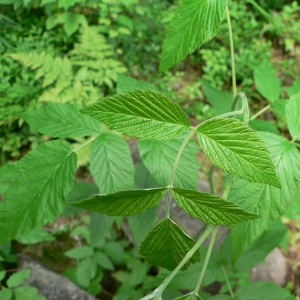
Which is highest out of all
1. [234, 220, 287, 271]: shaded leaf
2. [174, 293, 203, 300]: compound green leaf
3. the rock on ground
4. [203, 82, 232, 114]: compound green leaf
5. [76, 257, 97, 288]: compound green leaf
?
[203, 82, 232, 114]: compound green leaf

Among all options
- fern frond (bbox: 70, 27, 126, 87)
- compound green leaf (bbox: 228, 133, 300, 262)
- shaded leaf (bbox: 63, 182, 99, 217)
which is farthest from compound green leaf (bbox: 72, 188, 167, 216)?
fern frond (bbox: 70, 27, 126, 87)

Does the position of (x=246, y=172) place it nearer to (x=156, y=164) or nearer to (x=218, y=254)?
(x=156, y=164)

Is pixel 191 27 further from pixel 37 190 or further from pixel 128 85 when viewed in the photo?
pixel 37 190

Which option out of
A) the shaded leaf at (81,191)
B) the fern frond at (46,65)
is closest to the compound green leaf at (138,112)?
the shaded leaf at (81,191)

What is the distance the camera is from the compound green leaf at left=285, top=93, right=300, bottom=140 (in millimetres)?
897

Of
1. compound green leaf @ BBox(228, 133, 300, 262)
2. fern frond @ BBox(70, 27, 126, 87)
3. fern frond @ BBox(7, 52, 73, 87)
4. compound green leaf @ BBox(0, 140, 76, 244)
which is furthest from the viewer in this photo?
fern frond @ BBox(70, 27, 126, 87)

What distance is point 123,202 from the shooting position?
0.63 m

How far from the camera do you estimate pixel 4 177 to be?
1581 mm

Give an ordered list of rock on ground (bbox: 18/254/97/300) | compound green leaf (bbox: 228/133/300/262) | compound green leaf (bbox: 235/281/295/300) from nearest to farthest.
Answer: compound green leaf (bbox: 228/133/300/262), compound green leaf (bbox: 235/281/295/300), rock on ground (bbox: 18/254/97/300)

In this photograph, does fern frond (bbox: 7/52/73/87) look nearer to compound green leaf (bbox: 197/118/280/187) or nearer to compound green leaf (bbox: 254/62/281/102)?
compound green leaf (bbox: 254/62/281/102)

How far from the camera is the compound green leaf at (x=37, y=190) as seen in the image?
89cm

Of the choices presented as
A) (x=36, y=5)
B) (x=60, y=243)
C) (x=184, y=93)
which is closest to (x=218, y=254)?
(x=60, y=243)

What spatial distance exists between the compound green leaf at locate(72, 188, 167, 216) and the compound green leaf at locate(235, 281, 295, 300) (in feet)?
2.54

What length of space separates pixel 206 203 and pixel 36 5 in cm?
326
